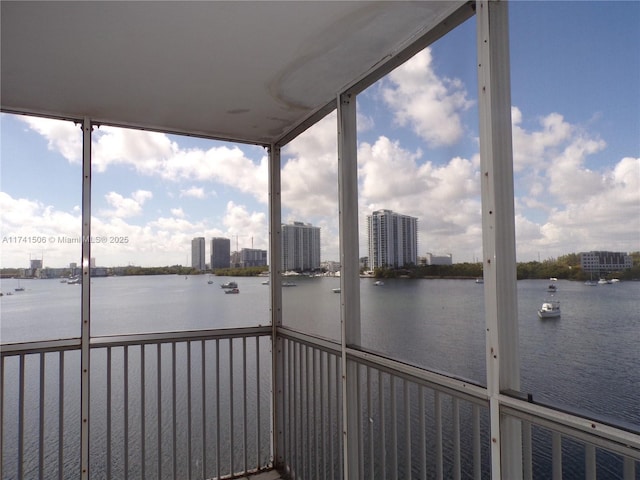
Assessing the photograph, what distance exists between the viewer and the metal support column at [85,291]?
2.63 metres

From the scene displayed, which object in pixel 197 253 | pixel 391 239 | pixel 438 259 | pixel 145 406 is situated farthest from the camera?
pixel 197 253

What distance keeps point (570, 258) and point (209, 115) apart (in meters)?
2.35

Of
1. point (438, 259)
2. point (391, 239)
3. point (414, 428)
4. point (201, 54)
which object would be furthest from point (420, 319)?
point (201, 54)

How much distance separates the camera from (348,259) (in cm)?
239

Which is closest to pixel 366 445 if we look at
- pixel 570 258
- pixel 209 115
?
pixel 570 258

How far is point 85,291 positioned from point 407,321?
82.5 inches

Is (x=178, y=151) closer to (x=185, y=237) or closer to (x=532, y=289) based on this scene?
(x=185, y=237)

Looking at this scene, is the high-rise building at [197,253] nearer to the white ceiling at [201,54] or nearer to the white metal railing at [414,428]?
the white metal railing at [414,428]

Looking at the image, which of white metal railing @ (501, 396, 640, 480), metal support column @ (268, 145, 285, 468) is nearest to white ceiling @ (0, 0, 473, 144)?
metal support column @ (268, 145, 285, 468)

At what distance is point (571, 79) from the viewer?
4.04 feet

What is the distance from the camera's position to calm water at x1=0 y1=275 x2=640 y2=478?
3.78 feet

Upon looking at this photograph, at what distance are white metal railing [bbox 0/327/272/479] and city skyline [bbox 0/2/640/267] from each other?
646 millimetres

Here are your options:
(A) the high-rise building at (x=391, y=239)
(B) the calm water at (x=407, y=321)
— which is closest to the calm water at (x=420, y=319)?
(B) the calm water at (x=407, y=321)

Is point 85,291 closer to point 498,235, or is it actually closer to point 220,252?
point 220,252
